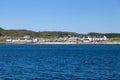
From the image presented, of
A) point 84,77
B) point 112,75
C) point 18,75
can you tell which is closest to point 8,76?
point 18,75

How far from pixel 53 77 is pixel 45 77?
931 mm

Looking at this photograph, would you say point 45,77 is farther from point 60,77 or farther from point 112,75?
point 112,75

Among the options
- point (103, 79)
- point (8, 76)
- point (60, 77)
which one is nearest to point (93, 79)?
point (103, 79)

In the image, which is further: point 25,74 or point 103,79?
point 25,74

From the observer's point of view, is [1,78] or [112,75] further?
[112,75]

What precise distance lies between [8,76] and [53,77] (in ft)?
17.7

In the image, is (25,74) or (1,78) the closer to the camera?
(1,78)

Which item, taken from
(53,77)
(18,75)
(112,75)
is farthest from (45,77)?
(112,75)

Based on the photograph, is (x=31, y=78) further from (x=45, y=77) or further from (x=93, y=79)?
(x=93, y=79)

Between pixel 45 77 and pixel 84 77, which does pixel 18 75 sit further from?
pixel 84 77

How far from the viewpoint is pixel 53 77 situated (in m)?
47.7

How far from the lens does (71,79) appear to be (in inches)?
1807

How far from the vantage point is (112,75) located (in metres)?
49.3

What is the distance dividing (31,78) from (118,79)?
981cm
